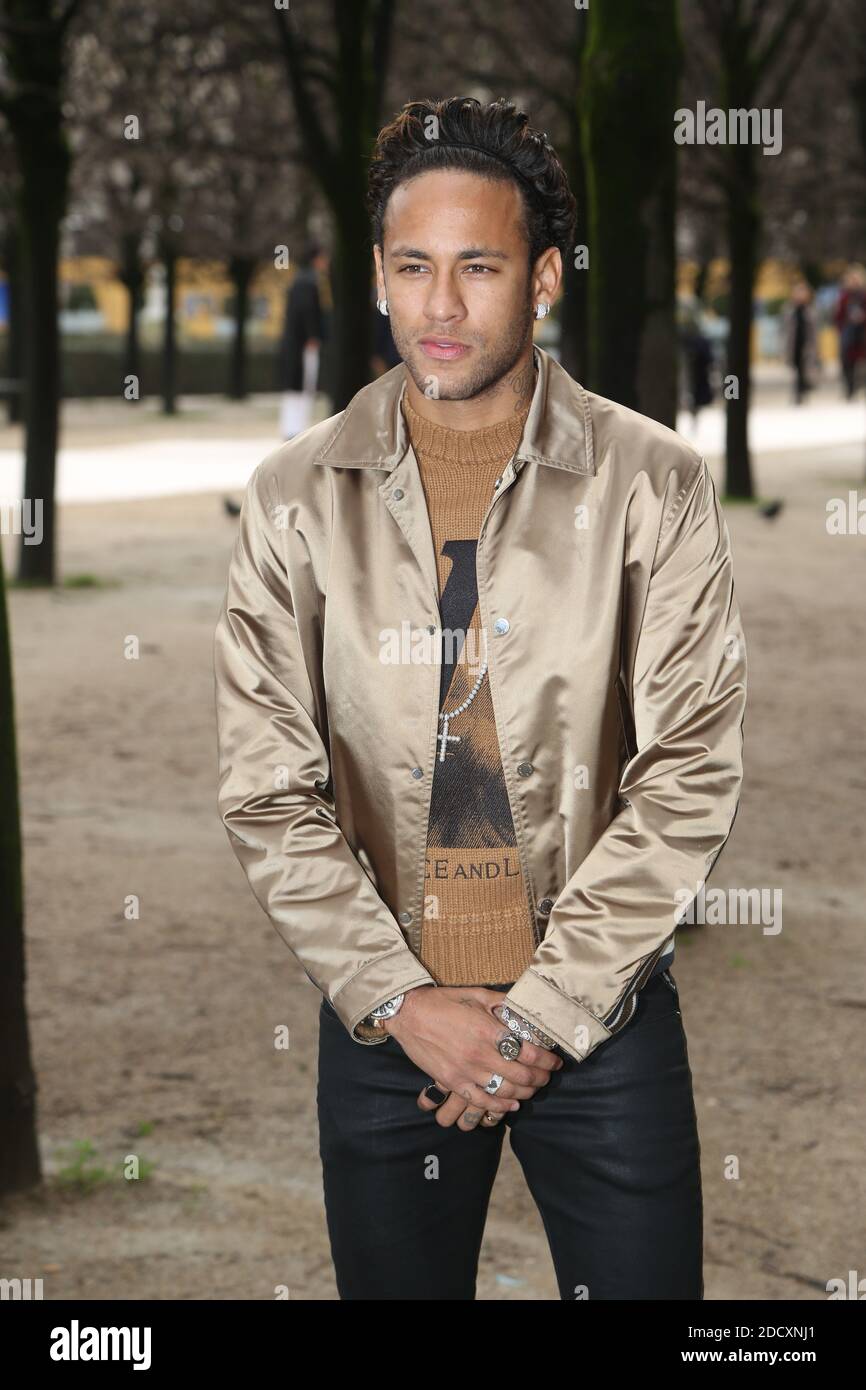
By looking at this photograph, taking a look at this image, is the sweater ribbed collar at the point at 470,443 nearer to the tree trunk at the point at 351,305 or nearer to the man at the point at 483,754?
the man at the point at 483,754

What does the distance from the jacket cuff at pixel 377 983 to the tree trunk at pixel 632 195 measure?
4.46m

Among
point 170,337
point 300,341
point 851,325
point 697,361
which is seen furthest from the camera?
point 851,325

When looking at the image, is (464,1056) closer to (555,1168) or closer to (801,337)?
(555,1168)

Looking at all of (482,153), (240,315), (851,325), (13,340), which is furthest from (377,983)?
(240,315)

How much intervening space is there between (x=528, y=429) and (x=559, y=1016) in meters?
0.78

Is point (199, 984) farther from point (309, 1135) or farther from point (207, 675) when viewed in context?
point (207, 675)

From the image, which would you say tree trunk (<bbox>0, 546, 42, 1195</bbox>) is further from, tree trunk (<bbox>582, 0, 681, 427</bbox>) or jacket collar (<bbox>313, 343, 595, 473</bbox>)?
tree trunk (<bbox>582, 0, 681, 427</bbox>)

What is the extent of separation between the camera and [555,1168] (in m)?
2.50

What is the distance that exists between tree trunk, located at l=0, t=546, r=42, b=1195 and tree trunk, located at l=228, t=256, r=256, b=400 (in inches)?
1314

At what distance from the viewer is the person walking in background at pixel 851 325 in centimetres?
3606

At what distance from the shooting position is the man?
2449mm

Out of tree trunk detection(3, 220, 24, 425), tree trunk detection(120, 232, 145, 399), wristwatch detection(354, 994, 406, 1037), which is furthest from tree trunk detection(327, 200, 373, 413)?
tree trunk detection(120, 232, 145, 399)

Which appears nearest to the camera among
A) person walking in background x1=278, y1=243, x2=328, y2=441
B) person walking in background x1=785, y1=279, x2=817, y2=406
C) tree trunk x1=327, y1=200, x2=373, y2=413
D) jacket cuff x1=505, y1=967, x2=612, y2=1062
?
jacket cuff x1=505, y1=967, x2=612, y2=1062
